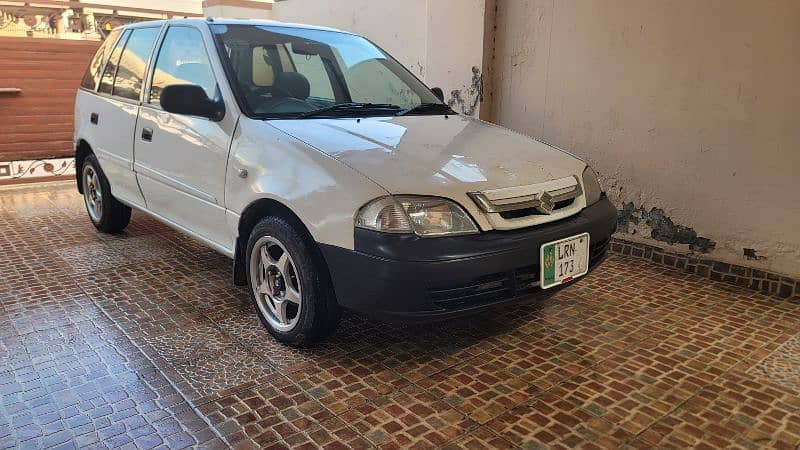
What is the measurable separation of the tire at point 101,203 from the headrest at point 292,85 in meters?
2.19

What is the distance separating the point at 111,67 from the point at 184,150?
1.62 meters

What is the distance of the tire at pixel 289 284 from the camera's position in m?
2.69

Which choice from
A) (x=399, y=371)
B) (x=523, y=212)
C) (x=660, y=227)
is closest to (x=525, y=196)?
(x=523, y=212)

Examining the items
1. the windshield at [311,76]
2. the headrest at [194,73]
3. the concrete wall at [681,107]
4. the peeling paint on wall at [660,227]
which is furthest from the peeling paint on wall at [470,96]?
the headrest at [194,73]

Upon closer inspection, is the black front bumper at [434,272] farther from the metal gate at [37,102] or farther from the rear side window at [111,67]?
the metal gate at [37,102]

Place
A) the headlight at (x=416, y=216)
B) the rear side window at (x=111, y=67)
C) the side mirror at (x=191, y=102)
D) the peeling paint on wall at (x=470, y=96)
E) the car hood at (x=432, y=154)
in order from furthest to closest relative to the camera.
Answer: the peeling paint on wall at (x=470, y=96) → the rear side window at (x=111, y=67) → the side mirror at (x=191, y=102) → the car hood at (x=432, y=154) → the headlight at (x=416, y=216)

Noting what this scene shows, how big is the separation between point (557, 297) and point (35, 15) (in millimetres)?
7733

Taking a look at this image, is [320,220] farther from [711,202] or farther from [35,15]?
[35,15]

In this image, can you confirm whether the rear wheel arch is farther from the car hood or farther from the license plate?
the license plate

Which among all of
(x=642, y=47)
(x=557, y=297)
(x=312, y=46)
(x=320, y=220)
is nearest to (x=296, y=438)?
(x=320, y=220)

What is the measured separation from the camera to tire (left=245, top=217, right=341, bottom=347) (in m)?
2.69

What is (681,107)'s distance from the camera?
403 centimetres

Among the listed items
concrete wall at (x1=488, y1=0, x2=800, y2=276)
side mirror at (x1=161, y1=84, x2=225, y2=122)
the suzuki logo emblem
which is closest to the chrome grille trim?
the suzuki logo emblem

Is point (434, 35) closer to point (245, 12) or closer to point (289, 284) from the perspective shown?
point (289, 284)
